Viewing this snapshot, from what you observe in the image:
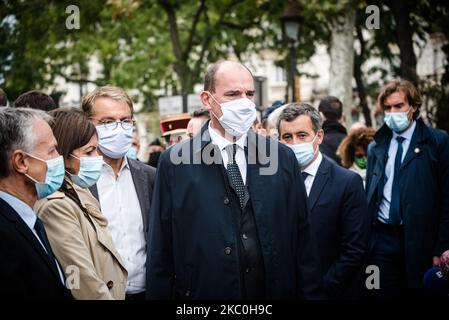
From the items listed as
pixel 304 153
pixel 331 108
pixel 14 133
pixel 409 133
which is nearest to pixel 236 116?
pixel 304 153

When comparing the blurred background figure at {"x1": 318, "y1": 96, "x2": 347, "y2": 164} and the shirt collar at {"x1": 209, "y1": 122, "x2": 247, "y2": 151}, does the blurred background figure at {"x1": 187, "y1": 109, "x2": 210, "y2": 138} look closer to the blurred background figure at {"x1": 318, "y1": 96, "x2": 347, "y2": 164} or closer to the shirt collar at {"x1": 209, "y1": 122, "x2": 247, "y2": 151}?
the blurred background figure at {"x1": 318, "y1": 96, "x2": 347, "y2": 164}

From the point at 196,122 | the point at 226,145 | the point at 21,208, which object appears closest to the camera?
the point at 21,208

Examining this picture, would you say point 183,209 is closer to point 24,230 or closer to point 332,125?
point 24,230

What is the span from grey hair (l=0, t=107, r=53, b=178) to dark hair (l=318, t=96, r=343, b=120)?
5.45 metres

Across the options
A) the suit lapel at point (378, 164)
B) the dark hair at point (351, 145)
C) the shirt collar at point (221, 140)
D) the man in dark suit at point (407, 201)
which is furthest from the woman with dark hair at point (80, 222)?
the dark hair at point (351, 145)

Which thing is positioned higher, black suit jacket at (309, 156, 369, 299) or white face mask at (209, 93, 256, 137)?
white face mask at (209, 93, 256, 137)

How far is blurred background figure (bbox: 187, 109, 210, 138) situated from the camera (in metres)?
6.98

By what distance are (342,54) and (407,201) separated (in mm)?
9245

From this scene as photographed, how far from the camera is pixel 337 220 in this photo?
5.56 m

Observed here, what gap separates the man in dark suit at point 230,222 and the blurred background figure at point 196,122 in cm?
232

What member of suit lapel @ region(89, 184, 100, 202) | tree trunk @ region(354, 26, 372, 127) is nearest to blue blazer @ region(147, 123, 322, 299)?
suit lapel @ region(89, 184, 100, 202)

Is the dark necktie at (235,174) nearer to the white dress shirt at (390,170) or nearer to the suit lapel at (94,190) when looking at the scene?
the suit lapel at (94,190)

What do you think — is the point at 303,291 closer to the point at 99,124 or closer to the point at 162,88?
the point at 99,124
